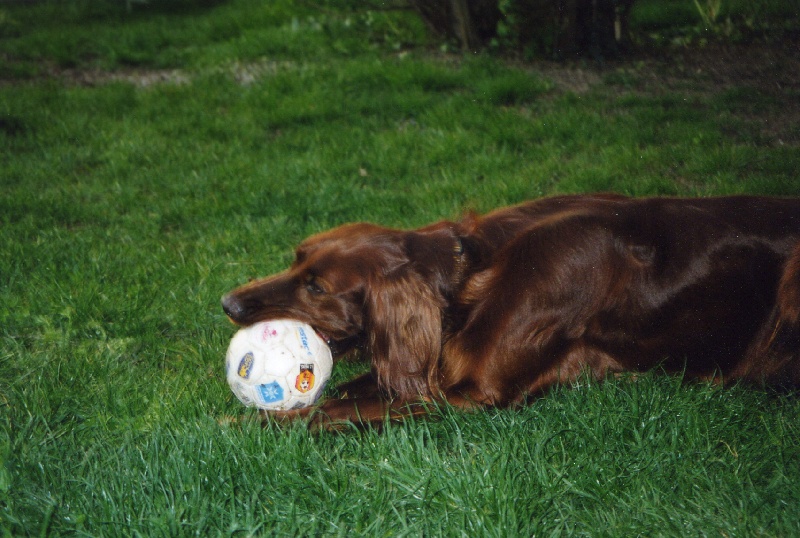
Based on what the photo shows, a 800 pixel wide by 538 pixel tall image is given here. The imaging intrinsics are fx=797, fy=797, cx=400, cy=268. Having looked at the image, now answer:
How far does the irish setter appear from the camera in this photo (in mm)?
2609

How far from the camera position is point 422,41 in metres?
7.41

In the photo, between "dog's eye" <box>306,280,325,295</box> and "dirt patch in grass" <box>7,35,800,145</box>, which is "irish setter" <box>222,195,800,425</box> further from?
"dirt patch in grass" <box>7,35,800,145</box>

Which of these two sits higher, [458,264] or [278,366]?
[458,264]

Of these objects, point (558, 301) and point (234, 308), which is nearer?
point (558, 301)

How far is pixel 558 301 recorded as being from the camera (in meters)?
2.62

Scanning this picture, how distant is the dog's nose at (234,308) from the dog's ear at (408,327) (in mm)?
463

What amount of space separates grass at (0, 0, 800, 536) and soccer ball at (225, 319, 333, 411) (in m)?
0.13

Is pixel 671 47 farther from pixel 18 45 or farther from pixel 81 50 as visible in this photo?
pixel 18 45

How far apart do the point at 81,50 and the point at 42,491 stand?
21.9 ft

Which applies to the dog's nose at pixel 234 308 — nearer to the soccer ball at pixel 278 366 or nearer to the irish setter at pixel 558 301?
the irish setter at pixel 558 301

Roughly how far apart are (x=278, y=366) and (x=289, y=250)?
1634mm

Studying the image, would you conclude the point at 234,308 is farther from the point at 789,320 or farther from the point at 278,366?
the point at 789,320

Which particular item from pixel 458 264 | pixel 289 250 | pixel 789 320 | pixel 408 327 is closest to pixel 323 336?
pixel 408 327

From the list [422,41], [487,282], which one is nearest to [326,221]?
[487,282]
